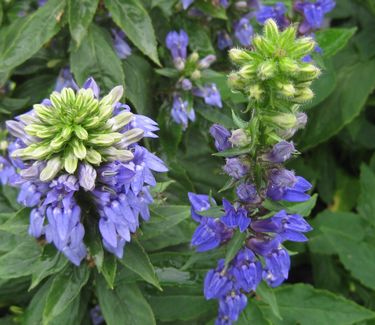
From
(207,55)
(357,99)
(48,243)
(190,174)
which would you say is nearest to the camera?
(48,243)

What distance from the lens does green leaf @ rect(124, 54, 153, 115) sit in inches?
107

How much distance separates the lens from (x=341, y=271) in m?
3.31

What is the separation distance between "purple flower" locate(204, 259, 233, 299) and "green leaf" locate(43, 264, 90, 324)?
40 centimetres

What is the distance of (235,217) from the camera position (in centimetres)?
190

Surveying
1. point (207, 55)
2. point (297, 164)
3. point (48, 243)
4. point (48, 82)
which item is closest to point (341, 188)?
point (297, 164)

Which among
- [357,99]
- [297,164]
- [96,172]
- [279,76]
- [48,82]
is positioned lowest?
[297,164]

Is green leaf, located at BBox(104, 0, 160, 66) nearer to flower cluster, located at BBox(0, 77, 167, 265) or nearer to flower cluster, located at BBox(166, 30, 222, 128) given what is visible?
flower cluster, located at BBox(166, 30, 222, 128)

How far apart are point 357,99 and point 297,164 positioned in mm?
461

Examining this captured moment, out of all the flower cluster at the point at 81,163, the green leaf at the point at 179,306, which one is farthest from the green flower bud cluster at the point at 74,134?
the green leaf at the point at 179,306

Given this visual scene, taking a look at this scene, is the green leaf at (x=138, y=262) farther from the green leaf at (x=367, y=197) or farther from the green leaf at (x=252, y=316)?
the green leaf at (x=367, y=197)

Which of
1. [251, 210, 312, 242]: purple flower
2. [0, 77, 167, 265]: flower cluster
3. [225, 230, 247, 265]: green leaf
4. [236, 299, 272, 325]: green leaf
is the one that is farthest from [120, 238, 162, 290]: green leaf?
[236, 299, 272, 325]: green leaf

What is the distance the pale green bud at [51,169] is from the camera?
1728mm

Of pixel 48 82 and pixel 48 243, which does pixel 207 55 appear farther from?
pixel 48 243

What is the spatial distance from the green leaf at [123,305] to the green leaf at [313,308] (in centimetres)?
55
